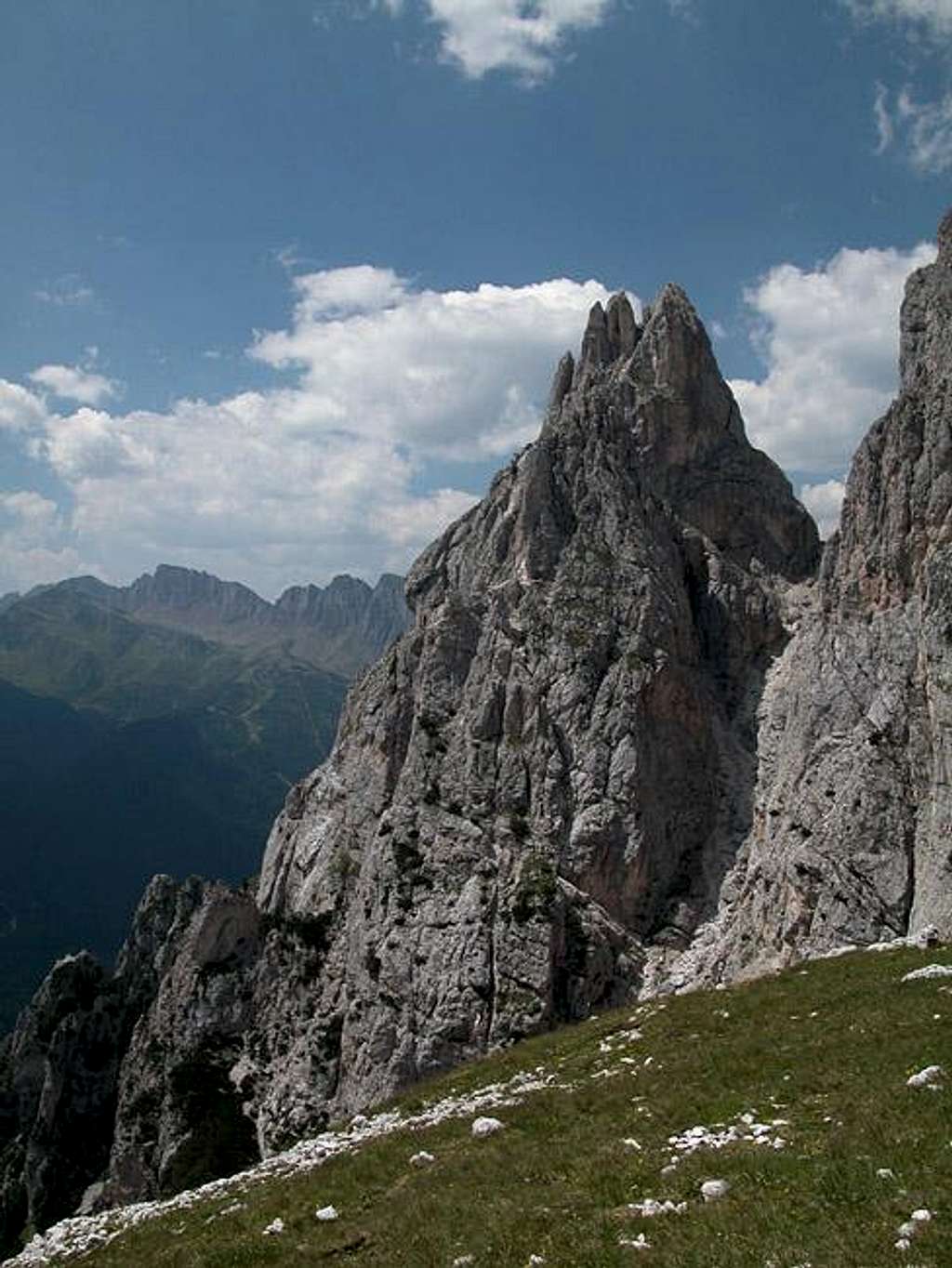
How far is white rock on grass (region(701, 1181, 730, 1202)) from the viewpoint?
49.6ft

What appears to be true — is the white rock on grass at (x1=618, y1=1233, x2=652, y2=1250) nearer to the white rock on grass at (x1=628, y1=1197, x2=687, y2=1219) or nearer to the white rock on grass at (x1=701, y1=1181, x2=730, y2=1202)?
the white rock on grass at (x1=628, y1=1197, x2=687, y2=1219)

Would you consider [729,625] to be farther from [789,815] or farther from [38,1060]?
[38,1060]

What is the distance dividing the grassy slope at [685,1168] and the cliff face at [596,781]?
1816cm

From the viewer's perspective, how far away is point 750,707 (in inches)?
3396

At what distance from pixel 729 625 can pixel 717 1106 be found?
71598 millimetres

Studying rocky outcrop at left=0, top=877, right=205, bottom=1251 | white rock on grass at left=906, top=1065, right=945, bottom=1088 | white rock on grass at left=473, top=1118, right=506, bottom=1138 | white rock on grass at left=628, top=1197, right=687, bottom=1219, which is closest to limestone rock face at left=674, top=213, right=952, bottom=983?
white rock on grass at left=906, top=1065, right=945, bottom=1088

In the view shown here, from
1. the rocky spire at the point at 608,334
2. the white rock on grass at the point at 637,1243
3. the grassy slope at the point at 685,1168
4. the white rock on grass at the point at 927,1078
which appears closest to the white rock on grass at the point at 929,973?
the grassy slope at the point at 685,1168

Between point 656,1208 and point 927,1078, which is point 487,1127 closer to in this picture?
point 656,1208

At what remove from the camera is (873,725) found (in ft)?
179

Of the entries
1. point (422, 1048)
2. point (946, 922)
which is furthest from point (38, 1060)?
point (946, 922)

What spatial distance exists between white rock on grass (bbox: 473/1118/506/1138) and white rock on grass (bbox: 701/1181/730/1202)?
9.77 m

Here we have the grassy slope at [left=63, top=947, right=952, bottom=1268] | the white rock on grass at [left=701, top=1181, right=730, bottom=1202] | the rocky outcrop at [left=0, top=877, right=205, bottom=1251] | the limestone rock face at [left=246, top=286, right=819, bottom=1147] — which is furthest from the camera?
the rocky outcrop at [left=0, top=877, right=205, bottom=1251]

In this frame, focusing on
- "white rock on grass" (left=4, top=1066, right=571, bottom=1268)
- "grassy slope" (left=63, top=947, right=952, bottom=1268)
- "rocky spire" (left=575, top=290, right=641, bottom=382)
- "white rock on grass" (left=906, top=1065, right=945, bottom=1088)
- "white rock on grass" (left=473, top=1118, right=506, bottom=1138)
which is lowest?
"white rock on grass" (left=4, top=1066, right=571, bottom=1268)

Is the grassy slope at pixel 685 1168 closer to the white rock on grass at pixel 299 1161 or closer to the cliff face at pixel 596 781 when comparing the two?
the white rock on grass at pixel 299 1161
